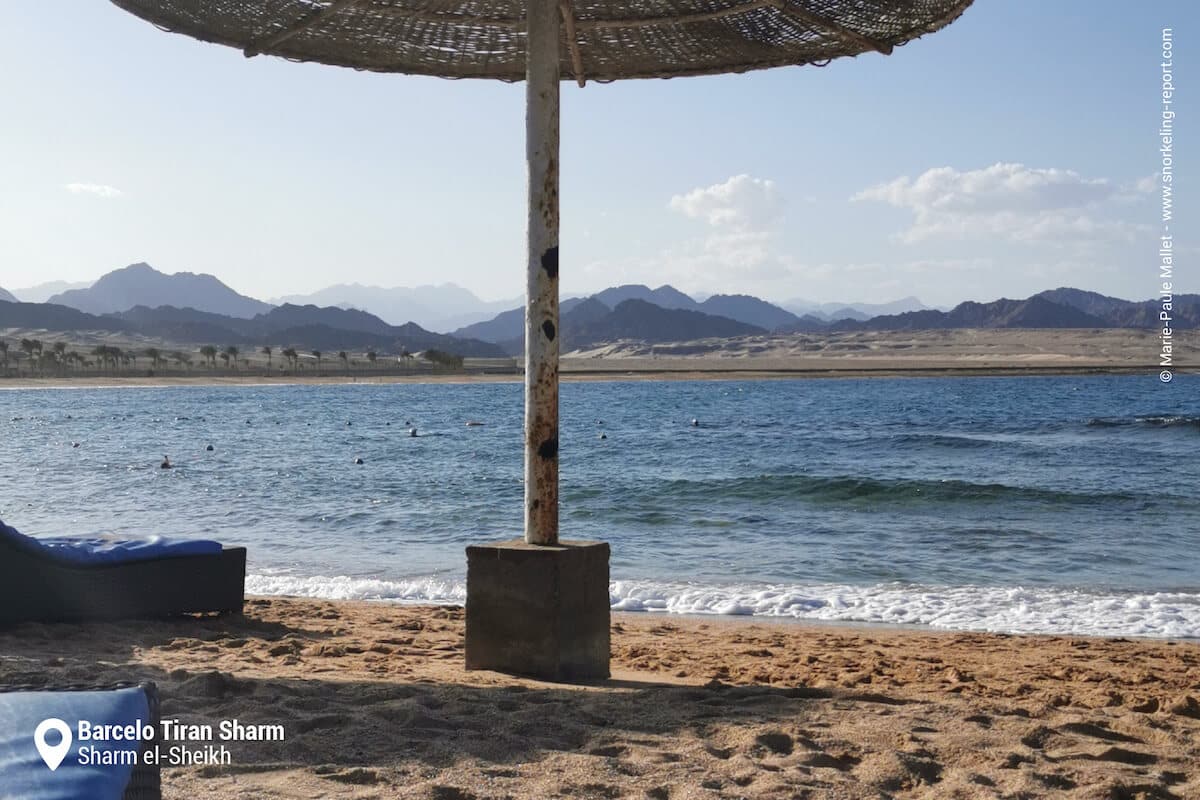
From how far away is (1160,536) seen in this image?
15.2 m

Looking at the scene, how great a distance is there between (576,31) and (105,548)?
13.7ft

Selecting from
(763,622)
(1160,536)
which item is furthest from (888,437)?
(763,622)

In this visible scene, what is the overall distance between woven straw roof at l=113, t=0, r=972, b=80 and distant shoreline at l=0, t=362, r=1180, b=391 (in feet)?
339

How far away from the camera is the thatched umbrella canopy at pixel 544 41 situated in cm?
525

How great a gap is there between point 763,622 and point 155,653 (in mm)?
5146

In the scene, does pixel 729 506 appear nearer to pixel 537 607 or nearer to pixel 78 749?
pixel 537 607

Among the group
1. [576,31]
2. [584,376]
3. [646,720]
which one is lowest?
[584,376]

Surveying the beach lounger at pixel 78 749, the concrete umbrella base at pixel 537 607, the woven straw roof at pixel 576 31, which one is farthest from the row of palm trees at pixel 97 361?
the beach lounger at pixel 78 749

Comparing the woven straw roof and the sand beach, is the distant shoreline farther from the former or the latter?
the woven straw roof

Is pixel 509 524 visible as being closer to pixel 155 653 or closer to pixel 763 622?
pixel 763 622

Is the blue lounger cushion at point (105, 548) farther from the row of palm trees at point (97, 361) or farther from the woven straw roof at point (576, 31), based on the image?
the row of palm trees at point (97, 361)

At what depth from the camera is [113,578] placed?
6.95 metres

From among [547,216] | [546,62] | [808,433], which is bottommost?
[808,433]

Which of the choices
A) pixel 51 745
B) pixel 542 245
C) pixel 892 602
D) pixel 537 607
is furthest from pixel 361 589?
pixel 51 745
